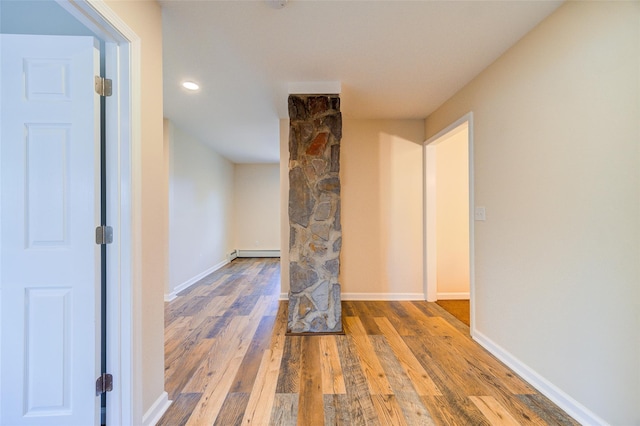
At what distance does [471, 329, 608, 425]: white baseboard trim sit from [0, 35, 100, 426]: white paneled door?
2.53 meters

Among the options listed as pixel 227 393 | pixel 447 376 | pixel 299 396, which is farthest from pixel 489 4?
pixel 227 393

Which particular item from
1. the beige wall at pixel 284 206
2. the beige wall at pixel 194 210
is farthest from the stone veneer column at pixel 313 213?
the beige wall at pixel 194 210

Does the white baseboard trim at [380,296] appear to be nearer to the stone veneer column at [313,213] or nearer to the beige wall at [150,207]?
the stone veneer column at [313,213]

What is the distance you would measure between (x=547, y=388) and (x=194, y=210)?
14.9 feet

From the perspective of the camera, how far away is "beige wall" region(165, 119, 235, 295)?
3.60m

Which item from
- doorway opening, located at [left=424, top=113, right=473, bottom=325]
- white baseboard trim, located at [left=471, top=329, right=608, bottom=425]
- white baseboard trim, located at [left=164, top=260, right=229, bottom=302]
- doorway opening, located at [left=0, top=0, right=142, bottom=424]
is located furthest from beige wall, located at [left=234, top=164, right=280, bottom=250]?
doorway opening, located at [left=0, top=0, right=142, bottom=424]

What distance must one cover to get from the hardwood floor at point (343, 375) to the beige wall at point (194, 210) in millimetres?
1153

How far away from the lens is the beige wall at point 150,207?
1.31 meters

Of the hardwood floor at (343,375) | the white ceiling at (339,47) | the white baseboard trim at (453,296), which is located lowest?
the hardwood floor at (343,375)

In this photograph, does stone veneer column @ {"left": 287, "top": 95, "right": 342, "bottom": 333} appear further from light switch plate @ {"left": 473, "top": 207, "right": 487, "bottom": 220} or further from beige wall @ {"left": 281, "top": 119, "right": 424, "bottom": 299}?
light switch plate @ {"left": 473, "top": 207, "right": 487, "bottom": 220}

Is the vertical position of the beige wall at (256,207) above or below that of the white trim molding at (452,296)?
above

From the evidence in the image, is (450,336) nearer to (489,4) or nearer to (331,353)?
(331,353)

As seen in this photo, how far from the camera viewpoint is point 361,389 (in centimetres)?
164

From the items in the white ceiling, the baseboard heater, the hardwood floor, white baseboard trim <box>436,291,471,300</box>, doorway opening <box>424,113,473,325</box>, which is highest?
the white ceiling
